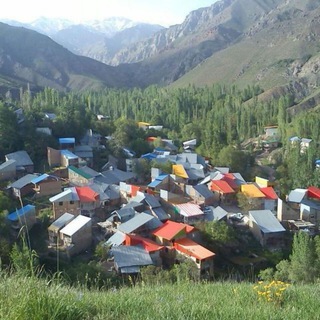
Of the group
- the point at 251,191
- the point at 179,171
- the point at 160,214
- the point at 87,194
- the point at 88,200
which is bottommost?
the point at 160,214

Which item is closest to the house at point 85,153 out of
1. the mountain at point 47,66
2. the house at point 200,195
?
the house at point 200,195

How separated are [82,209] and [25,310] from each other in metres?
→ 17.1

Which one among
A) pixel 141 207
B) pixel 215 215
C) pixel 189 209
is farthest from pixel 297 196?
pixel 141 207

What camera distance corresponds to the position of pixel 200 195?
70.3 ft

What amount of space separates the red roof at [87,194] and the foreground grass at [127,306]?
16.1 metres

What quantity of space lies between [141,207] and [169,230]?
9.22 ft

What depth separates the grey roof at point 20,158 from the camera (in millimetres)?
22566

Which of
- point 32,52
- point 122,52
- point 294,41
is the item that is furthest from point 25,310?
point 122,52

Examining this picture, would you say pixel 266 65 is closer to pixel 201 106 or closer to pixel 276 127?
pixel 201 106

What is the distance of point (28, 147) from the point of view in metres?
24.2

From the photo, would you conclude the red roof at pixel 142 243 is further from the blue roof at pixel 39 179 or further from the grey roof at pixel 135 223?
the blue roof at pixel 39 179

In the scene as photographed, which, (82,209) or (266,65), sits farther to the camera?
(266,65)

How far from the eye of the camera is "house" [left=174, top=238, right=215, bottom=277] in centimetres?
1495

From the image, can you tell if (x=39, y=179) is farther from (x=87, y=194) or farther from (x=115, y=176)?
(x=115, y=176)
